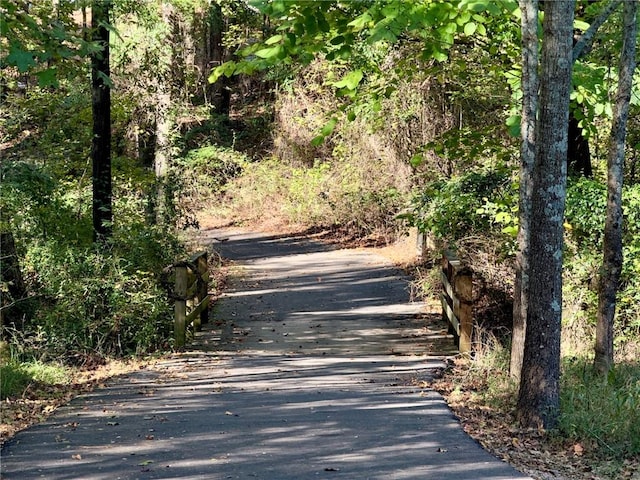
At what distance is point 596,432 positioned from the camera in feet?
23.3

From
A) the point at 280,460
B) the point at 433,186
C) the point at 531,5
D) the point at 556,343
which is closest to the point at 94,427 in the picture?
the point at 280,460

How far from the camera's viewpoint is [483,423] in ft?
25.6

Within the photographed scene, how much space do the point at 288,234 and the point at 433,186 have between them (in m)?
13.7

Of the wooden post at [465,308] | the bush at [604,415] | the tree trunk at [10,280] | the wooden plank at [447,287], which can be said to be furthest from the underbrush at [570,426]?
the tree trunk at [10,280]

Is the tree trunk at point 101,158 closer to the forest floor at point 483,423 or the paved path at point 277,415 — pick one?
the paved path at point 277,415

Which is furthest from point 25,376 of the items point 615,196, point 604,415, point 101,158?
point 615,196

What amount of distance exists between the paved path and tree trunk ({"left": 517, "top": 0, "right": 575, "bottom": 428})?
0.79 m

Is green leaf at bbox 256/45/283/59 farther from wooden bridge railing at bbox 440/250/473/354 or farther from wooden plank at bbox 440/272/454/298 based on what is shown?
wooden plank at bbox 440/272/454/298

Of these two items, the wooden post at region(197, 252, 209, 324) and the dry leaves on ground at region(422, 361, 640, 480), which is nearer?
the dry leaves on ground at region(422, 361, 640, 480)

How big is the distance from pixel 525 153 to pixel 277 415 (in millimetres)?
3533

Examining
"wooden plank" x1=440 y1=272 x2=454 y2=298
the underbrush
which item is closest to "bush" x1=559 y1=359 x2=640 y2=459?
the underbrush

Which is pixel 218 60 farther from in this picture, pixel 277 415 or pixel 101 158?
pixel 277 415

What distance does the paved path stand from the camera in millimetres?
6039

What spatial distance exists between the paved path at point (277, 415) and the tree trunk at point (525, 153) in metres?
1.05
